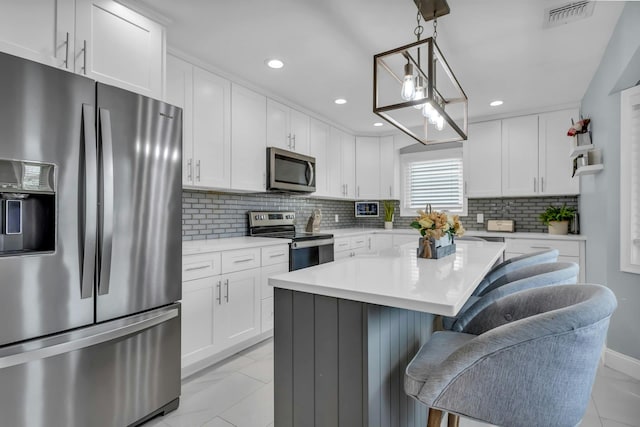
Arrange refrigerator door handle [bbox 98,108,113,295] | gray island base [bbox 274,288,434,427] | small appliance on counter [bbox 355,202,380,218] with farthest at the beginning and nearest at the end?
small appliance on counter [bbox 355,202,380,218] < refrigerator door handle [bbox 98,108,113,295] < gray island base [bbox 274,288,434,427]

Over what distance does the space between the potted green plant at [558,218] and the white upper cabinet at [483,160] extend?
580 millimetres

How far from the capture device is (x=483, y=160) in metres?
4.22

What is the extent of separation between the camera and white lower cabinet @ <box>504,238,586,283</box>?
10.9ft

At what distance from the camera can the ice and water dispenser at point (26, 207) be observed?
4.28ft

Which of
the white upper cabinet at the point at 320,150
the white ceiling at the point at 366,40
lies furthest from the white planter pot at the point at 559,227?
the white upper cabinet at the point at 320,150

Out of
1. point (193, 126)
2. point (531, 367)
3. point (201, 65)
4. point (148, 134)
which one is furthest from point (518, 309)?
point (201, 65)

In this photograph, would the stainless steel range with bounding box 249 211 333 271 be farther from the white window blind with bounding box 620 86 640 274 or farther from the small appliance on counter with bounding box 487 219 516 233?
the white window blind with bounding box 620 86 640 274

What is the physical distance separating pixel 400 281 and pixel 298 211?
9.96 ft

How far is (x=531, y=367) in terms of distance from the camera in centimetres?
89

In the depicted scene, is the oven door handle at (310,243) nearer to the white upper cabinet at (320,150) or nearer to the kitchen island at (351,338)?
the white upper cabinet at (320,150)

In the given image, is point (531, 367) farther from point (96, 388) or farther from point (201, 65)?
point (201, 65)

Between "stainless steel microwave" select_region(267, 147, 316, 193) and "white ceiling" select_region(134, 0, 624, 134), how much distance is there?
665 mm

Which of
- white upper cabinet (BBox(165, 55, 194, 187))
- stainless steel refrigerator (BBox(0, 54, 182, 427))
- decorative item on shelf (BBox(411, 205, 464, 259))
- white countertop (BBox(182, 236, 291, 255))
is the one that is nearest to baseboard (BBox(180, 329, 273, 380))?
stainless steel refrigerator (BBox(0, 54, 182, 427))

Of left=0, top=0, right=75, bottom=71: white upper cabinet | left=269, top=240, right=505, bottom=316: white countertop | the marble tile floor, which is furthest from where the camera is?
the marble tile floor
